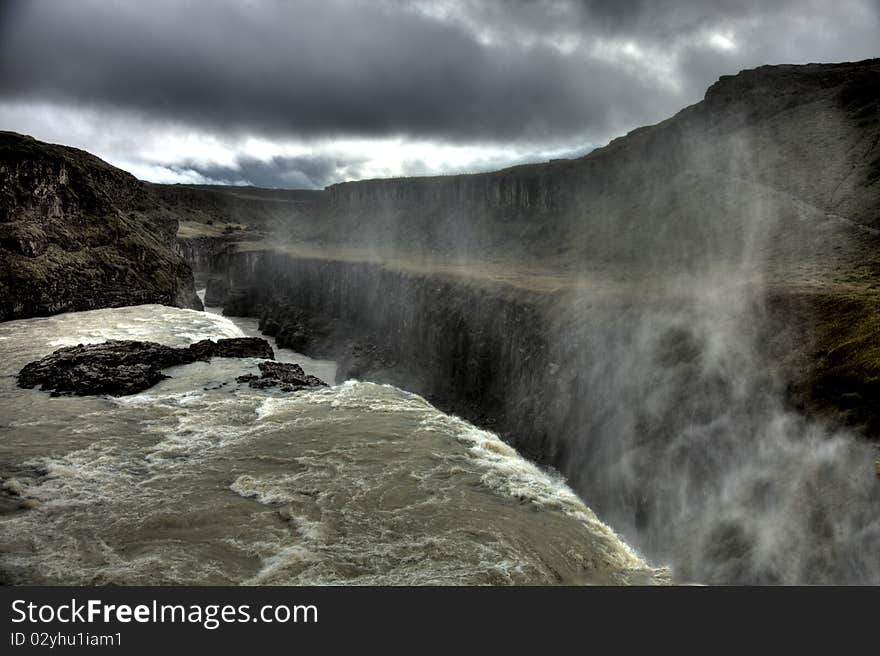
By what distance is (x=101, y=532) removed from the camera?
11555mm

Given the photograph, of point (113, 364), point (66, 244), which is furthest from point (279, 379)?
point (66, 244)

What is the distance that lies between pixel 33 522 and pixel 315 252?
6301cm

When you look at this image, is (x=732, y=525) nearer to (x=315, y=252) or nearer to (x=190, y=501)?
(x=190, y=501)

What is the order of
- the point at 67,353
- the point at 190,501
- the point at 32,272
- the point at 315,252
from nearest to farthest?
the point at 190,501, the point at 67,353, the point at 32,272, the point at 315,252

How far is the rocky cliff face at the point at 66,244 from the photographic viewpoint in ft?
121

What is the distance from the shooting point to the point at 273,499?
13477mm

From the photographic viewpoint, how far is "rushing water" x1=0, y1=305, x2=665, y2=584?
1067 centimetres

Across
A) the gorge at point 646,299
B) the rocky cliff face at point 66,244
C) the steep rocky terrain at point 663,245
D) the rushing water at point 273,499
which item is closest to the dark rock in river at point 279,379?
the rushing water at point 273,499

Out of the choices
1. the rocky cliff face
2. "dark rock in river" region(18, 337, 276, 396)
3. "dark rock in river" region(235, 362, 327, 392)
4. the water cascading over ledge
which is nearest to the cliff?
the water cascading over ledge

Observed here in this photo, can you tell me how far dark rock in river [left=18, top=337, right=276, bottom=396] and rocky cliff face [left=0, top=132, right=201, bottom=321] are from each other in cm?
1412

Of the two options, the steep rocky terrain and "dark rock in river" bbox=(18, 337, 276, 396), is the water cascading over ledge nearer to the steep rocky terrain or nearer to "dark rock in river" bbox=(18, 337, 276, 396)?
the steep rocky terrain

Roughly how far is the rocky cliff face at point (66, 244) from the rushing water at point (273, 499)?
19.1 meters
